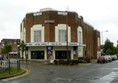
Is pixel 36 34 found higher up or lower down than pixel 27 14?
lower down

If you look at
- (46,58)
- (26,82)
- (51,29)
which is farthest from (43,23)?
(26,82)

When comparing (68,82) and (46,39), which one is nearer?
(68,82)

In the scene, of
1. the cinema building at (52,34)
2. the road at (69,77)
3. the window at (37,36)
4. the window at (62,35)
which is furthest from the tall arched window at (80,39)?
the road at (69,77)

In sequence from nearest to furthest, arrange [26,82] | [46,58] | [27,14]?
[26,82], [46,58], [27,14]

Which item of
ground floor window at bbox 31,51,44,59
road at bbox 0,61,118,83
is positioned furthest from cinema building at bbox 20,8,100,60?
road at bbox 0,61,118,83

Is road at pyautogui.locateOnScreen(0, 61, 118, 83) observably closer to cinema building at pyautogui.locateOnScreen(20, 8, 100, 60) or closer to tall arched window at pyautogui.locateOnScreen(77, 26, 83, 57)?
cinema building at pyautogui.locateOnScreen(20, 8, 100, 60)

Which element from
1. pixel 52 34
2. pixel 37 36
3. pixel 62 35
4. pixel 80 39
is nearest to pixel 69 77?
pixel 52 34

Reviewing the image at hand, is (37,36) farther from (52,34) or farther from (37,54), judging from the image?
(37,54)

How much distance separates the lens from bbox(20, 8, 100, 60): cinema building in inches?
2844

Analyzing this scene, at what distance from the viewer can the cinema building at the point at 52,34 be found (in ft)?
237

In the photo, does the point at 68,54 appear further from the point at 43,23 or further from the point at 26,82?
the point at 26,82

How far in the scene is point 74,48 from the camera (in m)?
73.8

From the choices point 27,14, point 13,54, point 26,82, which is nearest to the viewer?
point 26,82

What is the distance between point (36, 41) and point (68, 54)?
8193 mm
